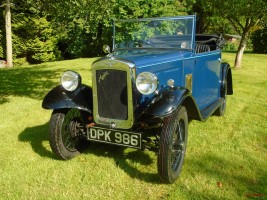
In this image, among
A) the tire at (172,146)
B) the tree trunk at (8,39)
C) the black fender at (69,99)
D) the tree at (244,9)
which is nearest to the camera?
the tire at (172,146)

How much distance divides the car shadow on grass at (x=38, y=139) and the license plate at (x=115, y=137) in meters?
0.80

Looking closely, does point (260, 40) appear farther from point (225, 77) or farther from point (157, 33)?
point (157, 33)

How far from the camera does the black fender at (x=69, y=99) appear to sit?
3.73 meters

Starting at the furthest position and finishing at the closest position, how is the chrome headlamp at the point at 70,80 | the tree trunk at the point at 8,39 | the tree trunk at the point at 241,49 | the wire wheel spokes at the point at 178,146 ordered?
the tree trunk at the point at 8,39 < the tree trunk at the point at 241,49 < the chrome headlamp at the point at 70,80 < the wire wheel spokes at the point at 178,146

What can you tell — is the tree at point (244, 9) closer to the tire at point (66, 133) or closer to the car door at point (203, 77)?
the car door at point (203, 77)

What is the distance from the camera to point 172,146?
3.38 meters

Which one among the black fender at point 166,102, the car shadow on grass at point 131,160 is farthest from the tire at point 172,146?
the car shadow on grass at point 131,160

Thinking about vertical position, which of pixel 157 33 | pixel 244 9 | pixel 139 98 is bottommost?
pixel 139 98

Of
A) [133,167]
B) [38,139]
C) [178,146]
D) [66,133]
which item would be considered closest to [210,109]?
[178,146]

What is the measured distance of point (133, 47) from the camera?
4.69 metres

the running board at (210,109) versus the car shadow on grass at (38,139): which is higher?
the running board at (210,109)

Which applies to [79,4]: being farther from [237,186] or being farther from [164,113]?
[237,186]

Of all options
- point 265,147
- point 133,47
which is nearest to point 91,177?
point 133,47

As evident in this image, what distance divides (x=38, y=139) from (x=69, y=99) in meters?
1.26
